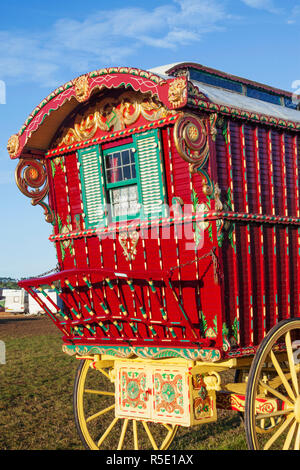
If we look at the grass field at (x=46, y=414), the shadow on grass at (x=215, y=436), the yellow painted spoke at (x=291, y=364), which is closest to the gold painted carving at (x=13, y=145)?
the yellow painted spoke at (x=291, y=364)

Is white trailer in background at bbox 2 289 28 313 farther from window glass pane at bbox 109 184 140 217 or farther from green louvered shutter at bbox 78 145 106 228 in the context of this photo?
A: window glass pane at bbox 109 184 140 217

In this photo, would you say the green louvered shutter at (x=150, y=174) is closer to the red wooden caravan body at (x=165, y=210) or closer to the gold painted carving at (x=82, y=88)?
the red wooden caravan body at (x=165, y=210)

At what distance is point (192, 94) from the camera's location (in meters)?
8.11

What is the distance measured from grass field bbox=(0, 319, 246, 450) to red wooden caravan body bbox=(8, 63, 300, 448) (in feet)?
9.64

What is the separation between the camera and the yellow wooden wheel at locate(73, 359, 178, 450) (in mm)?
10156

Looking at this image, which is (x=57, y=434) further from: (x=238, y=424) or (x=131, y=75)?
(x=131, y=75)

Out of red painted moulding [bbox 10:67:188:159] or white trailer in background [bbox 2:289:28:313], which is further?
white trailer in background [bbox 2:289:28:313]

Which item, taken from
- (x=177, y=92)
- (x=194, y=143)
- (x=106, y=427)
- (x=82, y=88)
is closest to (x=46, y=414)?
(x=106, y=427)

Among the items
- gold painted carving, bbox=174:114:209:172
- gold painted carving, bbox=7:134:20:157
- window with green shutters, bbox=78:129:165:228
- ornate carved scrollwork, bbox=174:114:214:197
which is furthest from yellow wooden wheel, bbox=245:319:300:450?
gold painted carving, bbox=7:134:20:157

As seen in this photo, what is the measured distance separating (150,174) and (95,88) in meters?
1.45

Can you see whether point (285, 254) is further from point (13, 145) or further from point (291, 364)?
point (13, 145)

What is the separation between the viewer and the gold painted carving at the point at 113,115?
8.84 meters

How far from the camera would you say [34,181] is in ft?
34.4
